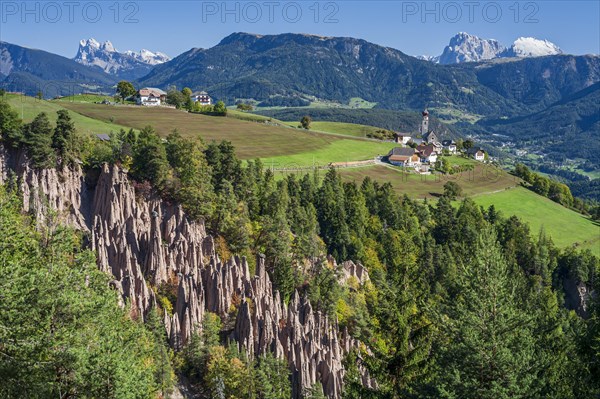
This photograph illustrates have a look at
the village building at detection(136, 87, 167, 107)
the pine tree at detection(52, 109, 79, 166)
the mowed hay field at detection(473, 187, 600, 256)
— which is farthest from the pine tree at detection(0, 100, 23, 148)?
the mowed hay field at detection(473, 187, 600, 256)

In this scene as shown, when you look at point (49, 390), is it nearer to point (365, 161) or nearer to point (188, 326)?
point (188, 326)

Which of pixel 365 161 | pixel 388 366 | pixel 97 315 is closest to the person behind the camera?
pixel 97 315

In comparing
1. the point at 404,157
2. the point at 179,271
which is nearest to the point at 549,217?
the point at 404,157

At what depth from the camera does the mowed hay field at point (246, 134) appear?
453 feet

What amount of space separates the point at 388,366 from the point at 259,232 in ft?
165

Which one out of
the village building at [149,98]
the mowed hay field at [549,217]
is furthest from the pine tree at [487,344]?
the village building at [149,98]

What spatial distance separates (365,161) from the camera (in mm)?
165000

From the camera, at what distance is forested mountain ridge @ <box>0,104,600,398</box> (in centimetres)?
2531

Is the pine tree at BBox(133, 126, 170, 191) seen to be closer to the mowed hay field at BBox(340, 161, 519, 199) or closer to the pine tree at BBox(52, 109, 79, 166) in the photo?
the pine tree at BBox(52, 109, 79, 166)

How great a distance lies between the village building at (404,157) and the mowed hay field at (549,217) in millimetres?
28488

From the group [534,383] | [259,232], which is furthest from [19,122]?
[534,383]

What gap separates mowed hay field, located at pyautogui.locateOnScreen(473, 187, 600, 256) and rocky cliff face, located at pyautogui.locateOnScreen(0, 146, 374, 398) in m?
95.3

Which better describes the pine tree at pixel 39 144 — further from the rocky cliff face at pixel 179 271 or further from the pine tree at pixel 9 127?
the pine tree at pixel 9 127

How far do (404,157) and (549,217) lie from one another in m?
48.9
